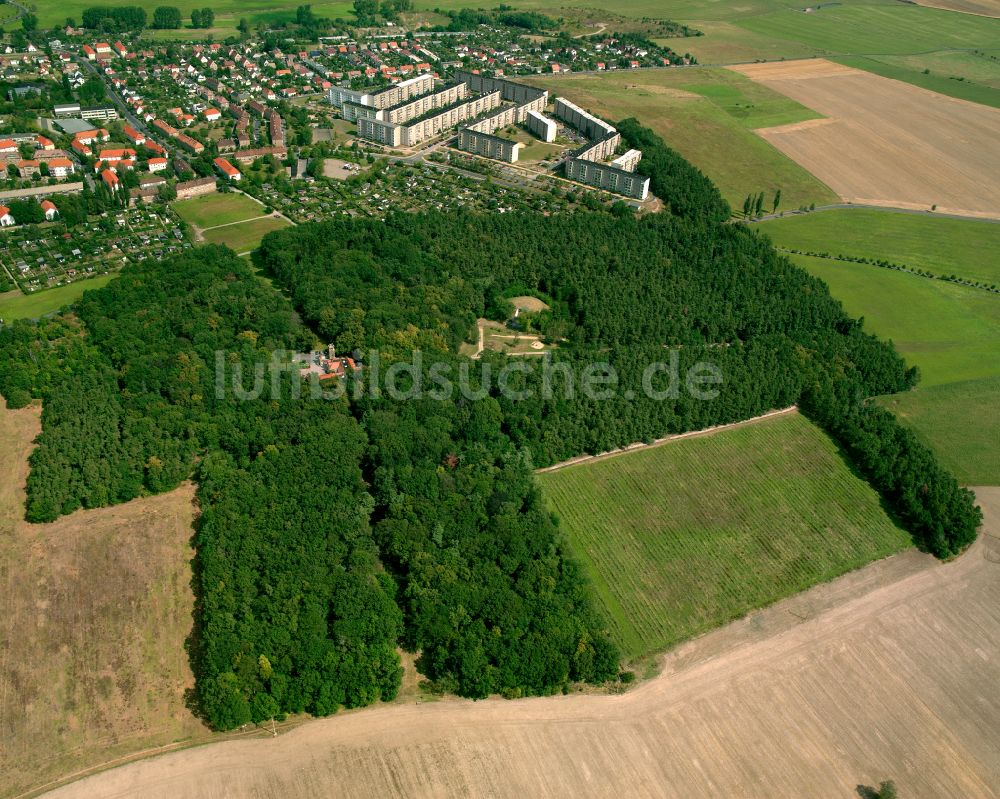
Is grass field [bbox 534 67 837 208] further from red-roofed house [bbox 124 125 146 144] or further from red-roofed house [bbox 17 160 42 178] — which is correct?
red-roofed house [bbox 17 160 42 178]

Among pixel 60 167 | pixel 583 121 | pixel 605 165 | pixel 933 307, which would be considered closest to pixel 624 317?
pixel 933 307

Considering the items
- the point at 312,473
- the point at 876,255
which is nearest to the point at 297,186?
the point at 312,473

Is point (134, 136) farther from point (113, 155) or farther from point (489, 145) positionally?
point (489, 145)

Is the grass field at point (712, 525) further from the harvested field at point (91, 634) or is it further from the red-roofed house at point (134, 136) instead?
the red-roofed house at point (134, 136)

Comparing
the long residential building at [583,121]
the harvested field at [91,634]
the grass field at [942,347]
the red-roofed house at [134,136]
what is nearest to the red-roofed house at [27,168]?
the red-roofed house at [134,136]

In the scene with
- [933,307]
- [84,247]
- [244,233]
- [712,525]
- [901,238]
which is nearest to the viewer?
[712,525]

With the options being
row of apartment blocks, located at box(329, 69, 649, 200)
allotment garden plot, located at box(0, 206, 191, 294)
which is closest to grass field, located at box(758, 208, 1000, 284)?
row of apartment blocks, located at box(329, 69, 649, 200)

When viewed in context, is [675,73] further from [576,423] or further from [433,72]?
[576,423]
